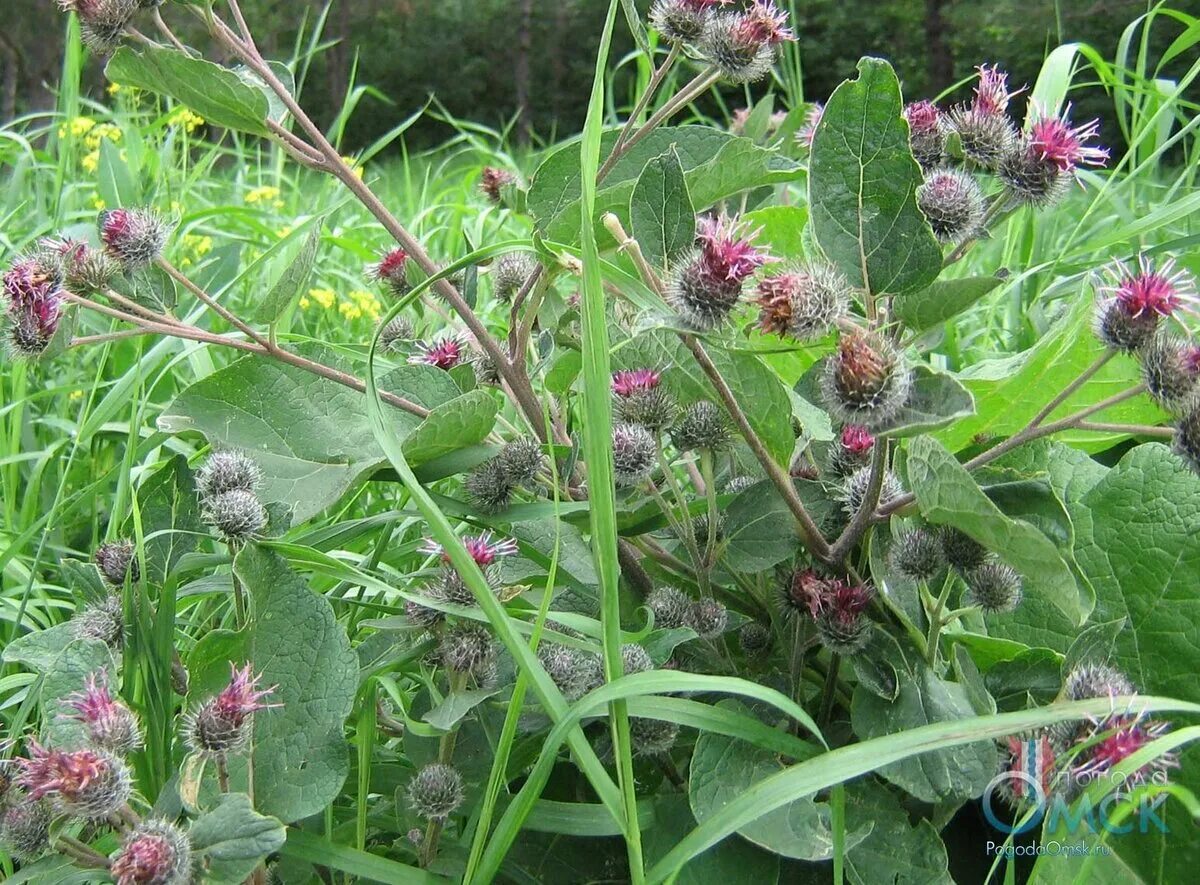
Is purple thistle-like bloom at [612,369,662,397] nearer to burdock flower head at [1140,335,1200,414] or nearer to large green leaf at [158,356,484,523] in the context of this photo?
large green leaf at [158,356,484,523]

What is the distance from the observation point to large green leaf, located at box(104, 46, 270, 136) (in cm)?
123

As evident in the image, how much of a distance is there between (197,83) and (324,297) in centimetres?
190

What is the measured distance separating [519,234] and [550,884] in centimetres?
335

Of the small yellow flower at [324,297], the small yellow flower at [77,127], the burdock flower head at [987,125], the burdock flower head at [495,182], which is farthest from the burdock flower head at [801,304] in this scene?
the small yellow flower at [77,127]

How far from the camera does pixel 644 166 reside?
1220 mm

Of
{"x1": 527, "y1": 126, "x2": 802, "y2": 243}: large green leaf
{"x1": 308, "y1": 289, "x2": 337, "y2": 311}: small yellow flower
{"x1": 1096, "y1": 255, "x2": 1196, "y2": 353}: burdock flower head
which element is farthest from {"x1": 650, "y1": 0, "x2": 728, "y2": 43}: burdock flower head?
{"x1": 308, "y1": 289, "x2": 337, "y2": 311}: small yellow flower

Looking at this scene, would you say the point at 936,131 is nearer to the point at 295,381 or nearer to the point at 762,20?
the point at 762,20

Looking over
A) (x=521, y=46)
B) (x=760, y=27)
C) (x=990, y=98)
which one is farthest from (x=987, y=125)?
(x=521, y=46)

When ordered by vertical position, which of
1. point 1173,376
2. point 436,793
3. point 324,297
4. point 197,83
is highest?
point 197,83

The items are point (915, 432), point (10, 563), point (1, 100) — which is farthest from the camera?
point (1, 100)

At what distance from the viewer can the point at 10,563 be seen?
6.15 feet

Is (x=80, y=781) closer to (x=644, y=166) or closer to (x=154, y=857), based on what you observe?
(x=154, y=857)

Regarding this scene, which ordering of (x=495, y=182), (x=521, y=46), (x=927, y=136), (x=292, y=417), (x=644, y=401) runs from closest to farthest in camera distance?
(x=644, y=401), (x=927, y=136), (x=292, y=417), (x=495, y=182), (x=521, y=46)

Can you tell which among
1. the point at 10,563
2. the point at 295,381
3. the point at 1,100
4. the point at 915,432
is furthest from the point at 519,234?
the point at 1,100
